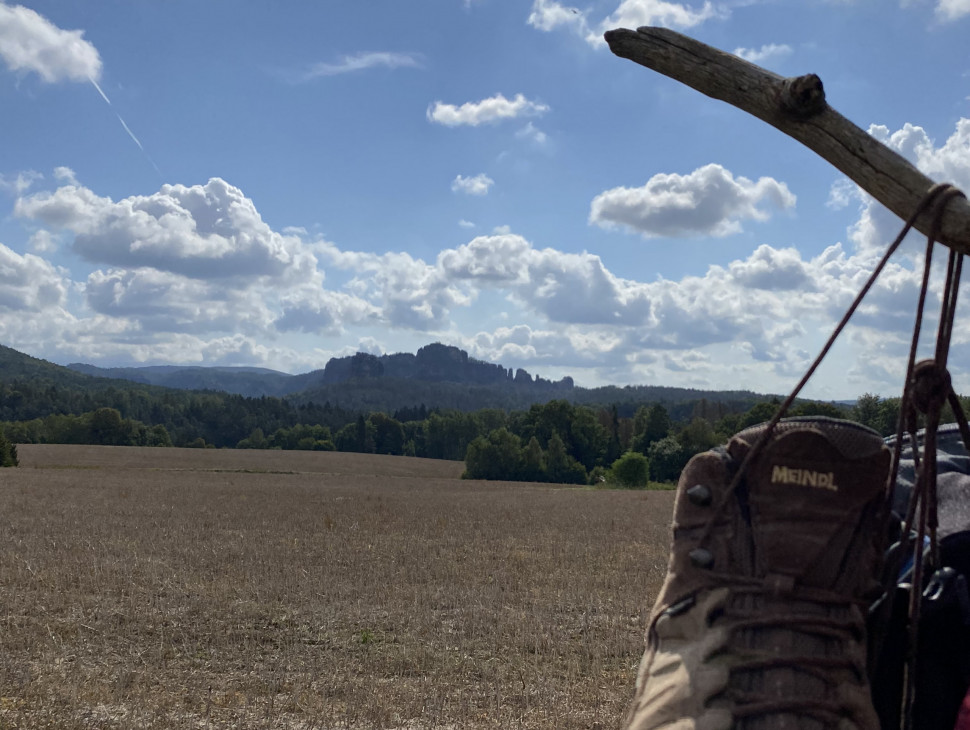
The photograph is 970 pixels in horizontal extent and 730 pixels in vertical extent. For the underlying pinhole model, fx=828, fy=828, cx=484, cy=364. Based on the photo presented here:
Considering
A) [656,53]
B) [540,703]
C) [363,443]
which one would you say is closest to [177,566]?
[540,703]

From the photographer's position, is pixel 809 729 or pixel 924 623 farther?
pixel 924 623

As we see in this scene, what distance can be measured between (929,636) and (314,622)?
633cm

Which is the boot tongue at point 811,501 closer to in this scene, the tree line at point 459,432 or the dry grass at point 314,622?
the dry grass at point 314,622

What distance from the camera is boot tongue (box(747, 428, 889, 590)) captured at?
5.87ft

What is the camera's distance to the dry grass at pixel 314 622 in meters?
4.84

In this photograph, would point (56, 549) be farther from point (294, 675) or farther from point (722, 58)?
point (722, 58)

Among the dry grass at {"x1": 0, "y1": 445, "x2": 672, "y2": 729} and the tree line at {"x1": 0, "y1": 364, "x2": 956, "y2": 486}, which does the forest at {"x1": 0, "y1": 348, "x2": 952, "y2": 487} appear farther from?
the dry grass at {"x1": 0, "y1": 445, "x2": 672, "y2": 729}

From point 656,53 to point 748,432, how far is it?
3.98 feet

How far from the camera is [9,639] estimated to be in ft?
20.9

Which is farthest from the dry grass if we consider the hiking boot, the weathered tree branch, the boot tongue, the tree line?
the tree line

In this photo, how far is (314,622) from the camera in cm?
748

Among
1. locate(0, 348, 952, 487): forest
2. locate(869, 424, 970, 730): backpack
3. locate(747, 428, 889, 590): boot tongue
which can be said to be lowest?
locate(0, 348, 952, 487): forest

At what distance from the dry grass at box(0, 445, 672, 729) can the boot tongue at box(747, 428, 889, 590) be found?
125 inches

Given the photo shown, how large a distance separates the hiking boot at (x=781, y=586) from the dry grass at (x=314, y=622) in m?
3.06
